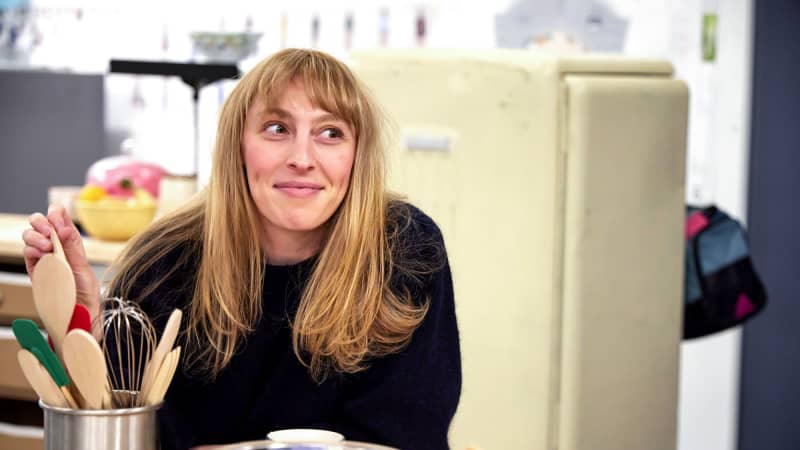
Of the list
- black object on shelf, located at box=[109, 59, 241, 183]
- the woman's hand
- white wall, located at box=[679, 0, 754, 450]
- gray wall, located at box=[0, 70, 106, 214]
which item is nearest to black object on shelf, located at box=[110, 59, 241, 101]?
black object on shelf, located at box=[109, 59, 241, 183]

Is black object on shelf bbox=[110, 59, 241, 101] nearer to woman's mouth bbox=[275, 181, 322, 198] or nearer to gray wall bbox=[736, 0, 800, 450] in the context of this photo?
gray wall bbox=[736, 0, 800, 450]

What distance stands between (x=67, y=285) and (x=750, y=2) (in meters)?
2.84

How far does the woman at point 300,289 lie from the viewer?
1.54 m

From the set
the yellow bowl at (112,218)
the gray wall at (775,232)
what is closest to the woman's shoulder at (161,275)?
the yellow bowl at (112,218)

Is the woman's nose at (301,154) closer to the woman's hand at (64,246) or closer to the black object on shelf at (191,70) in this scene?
the woman's hand at (64,246)

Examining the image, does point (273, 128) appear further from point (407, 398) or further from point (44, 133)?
point (44, 133)

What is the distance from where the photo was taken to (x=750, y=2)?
3.56m

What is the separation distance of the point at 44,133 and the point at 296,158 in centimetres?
283

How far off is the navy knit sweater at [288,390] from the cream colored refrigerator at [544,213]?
123 centimetres

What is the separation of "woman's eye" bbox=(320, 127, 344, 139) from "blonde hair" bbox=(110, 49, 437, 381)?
2 cm

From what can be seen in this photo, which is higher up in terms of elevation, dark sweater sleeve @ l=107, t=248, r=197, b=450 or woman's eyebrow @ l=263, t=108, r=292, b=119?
woman's eyebrow @ l=263, t=108, r=292, b=119

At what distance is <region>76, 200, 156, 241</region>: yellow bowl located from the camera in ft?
10.4

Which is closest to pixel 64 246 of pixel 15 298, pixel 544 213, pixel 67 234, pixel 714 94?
pixel 67 234

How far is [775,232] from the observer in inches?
141
